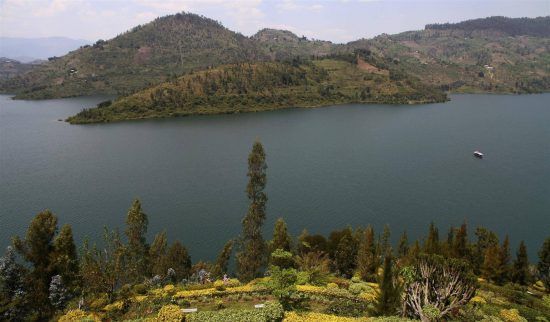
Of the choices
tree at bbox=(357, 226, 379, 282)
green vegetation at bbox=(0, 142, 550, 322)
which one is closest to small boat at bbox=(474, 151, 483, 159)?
green vegetation at bbox=(0, 142, 550, 322)

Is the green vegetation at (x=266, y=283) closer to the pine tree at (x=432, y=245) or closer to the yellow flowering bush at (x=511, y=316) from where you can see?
the yellow flowering bush at (x=511, y=316)

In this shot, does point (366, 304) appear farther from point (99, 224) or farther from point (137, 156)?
point (137, 156)

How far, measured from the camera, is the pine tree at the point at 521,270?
50.0 m

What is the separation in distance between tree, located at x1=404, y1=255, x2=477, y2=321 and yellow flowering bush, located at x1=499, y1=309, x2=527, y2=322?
737cm

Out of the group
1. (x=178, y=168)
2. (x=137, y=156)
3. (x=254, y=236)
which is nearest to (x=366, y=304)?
(x=254, y=236)

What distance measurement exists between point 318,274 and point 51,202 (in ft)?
237

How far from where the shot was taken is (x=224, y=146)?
142625mm

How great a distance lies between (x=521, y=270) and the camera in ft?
164

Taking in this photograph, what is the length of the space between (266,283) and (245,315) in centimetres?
→ 363

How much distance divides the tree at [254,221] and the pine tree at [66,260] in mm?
18428

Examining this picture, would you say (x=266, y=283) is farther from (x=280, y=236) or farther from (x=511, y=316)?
(x=280, y=236)

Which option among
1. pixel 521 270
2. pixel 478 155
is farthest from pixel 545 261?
pixel 478 155

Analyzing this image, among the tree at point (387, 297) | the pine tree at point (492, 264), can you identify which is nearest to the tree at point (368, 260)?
the pine tree at point (492, 264)

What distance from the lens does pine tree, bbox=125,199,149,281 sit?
159ft
